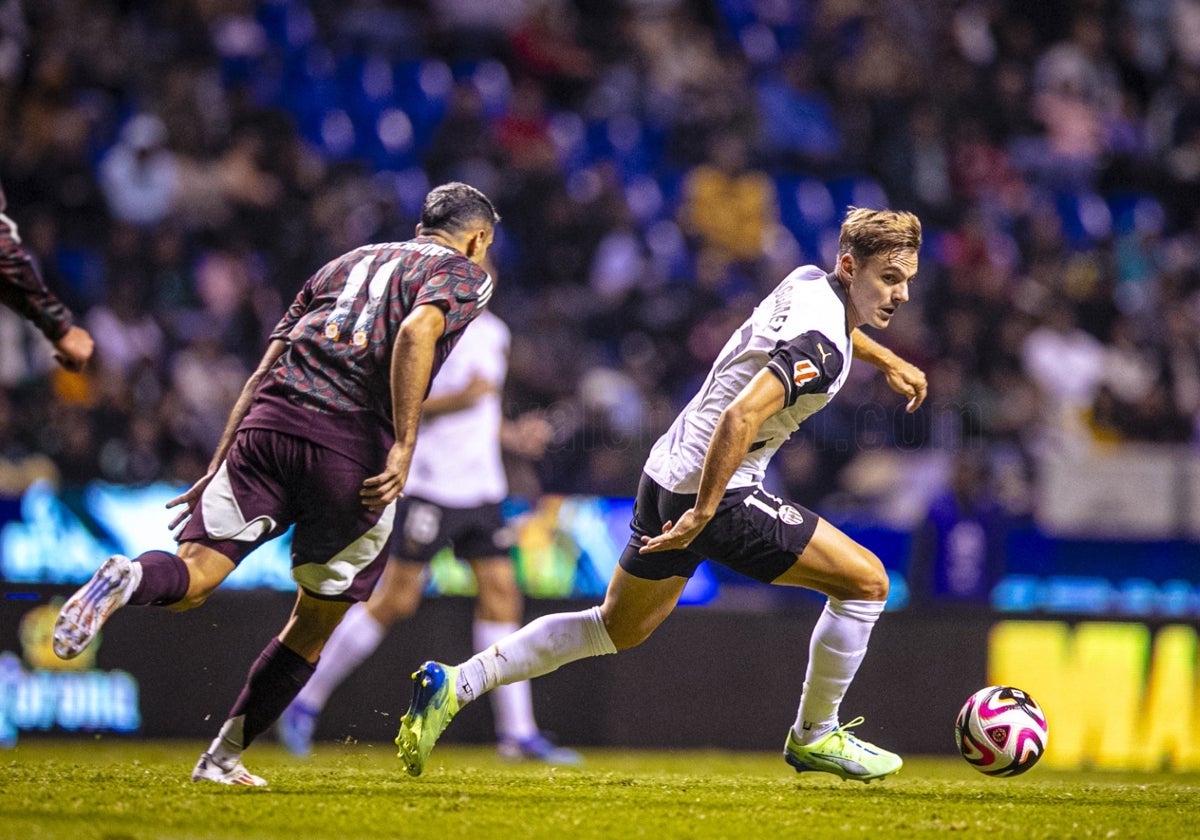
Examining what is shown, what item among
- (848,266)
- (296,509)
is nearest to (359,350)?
(296,509)

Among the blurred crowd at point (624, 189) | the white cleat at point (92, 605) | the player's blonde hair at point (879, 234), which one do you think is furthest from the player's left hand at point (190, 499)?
the blurred crowd at point (624, 189)

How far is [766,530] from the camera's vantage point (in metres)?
5.89

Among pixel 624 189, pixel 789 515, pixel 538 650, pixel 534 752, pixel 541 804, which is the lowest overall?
pixel 534 752

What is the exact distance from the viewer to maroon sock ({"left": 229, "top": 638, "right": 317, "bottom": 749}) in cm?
583

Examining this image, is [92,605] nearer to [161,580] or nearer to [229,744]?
[161,580]

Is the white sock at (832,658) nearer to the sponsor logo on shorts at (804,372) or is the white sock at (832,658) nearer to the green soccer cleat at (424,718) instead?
the sponsor logo on shorts at (804,372)

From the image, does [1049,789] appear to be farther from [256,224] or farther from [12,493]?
[256,224]

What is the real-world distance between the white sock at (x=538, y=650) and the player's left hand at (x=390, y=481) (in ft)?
3.32

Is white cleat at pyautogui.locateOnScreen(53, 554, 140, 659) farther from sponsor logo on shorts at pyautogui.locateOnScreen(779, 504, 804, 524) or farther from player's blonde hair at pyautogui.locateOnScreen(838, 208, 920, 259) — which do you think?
player's blonde hair at pyautogui.locateOnScreen(838, 208, 920, 259)

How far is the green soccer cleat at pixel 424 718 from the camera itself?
6.05 meters

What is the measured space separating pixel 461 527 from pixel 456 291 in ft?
9.43

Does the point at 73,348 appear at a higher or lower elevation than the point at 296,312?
lower

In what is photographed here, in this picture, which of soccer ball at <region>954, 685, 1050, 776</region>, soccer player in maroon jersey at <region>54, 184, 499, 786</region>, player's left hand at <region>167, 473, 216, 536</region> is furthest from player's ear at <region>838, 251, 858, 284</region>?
player's left hand at <region>167, 473, 216, 536</region>

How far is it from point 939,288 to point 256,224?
21.4 ft
